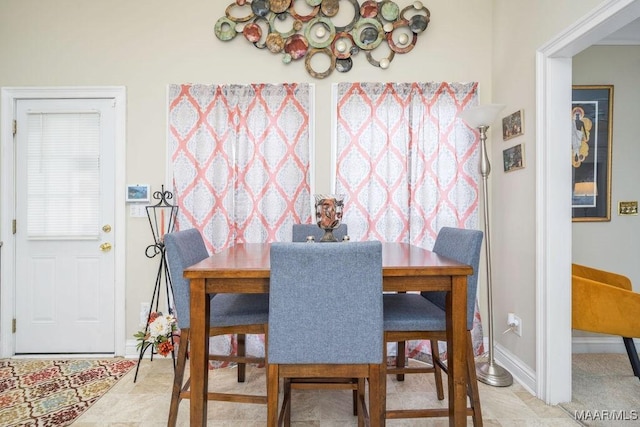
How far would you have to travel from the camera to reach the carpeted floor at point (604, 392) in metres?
1.91

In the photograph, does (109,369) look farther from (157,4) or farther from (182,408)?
(157,4)

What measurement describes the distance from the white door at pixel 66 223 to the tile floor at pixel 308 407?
0.79m

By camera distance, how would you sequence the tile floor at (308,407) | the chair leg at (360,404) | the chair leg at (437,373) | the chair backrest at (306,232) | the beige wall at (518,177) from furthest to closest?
the chair backrest at (306,232) → the beige wall at (518,177) → the chair leg at (437,373) → the tile floor at (308,407) → the chair leg at (360,404)

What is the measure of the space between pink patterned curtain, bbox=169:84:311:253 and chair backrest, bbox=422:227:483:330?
1.14 metres

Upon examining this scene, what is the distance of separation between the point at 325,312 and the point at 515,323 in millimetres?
1781

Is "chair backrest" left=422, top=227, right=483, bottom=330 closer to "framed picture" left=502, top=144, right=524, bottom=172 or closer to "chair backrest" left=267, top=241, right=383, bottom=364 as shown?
"chair backrest" left=267, top=241, right=383, bottom=364

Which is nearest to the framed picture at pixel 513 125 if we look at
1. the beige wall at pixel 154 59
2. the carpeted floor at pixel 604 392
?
the beige wall at pixel 154 59

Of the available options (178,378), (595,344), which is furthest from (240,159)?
(595,344)

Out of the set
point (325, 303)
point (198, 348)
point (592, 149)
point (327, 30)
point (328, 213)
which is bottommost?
point (198, 348)

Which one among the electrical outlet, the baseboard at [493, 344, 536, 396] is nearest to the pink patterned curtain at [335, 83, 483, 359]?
the electrical outlet

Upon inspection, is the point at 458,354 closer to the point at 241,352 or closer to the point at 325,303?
the point at 325,303

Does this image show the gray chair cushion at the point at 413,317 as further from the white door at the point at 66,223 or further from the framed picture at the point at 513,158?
the white door at the point at 66,223

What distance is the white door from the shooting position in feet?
9.12

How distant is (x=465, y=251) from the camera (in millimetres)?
1698
